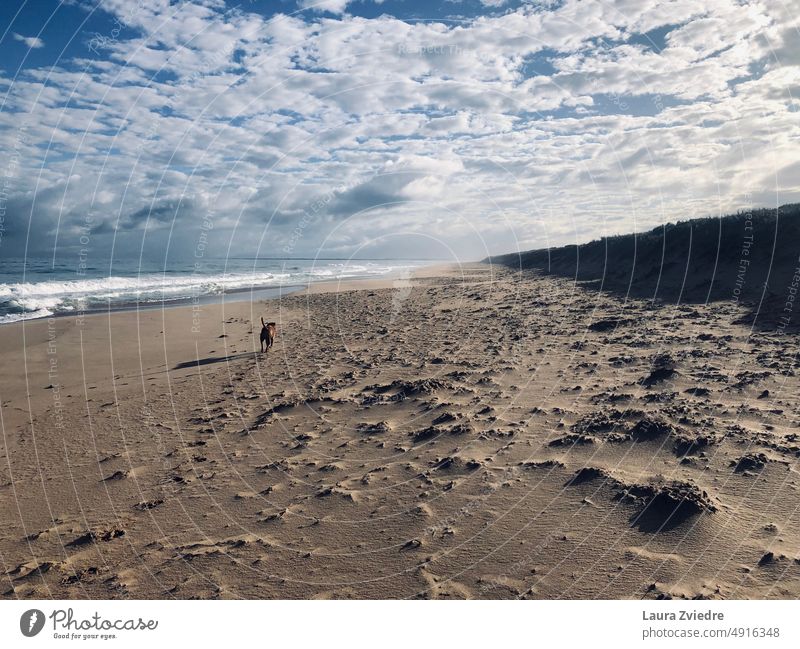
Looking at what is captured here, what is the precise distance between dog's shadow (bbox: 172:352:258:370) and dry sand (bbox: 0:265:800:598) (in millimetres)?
527

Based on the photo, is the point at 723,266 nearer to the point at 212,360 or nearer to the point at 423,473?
the point at 423,473

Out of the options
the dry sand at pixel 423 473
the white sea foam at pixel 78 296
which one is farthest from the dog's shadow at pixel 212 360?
the white sea foam at pixel 78 296

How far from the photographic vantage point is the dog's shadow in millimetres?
15197

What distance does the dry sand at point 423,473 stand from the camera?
5.11 m

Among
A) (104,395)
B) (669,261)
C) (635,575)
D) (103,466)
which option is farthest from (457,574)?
(669,261)

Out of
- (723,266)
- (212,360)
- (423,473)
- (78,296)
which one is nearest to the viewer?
(423,473)

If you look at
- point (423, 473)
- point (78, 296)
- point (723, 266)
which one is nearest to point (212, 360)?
point (423, 473)

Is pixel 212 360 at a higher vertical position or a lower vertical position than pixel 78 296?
lower

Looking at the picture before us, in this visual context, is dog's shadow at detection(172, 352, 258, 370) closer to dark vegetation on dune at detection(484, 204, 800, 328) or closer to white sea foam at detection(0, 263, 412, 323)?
dark vegetation on dune at detection(484, 204, 800, 328)

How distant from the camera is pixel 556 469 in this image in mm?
6852

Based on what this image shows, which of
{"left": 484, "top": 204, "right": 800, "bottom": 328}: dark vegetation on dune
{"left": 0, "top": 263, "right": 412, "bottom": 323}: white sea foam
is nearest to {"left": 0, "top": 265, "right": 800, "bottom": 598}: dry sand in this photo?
{"left": 484, "top": 204, "right": 800, "bottom": 328}: dark vegetation on dune

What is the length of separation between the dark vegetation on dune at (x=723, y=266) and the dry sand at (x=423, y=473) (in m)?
5.14

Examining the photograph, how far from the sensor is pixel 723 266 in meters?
22.7

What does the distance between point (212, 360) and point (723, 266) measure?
23114 mm
